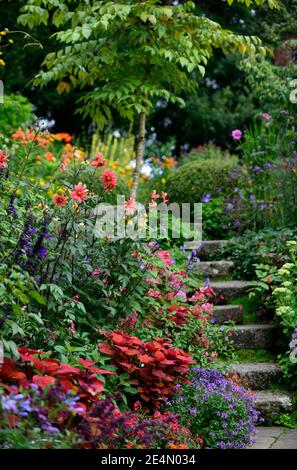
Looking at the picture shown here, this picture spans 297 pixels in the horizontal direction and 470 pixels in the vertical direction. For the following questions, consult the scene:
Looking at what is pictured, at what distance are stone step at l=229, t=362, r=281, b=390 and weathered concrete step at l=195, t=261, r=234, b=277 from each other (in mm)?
1595

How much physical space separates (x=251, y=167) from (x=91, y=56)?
2.85 meters

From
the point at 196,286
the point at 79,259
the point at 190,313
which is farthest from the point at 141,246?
the point at 196,286

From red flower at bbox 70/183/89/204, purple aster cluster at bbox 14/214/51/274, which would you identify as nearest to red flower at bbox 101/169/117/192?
red flower at bbox 70/183/89/204

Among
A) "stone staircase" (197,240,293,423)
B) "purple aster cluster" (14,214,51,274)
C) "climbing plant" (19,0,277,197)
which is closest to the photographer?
"purple aster cluster" (14,214,51,274)

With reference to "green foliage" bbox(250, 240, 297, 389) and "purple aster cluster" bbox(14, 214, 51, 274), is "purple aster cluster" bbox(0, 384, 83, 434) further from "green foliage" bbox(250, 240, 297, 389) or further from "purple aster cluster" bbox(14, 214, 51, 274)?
"green foliage" bbox(250, 240, 297, 389)

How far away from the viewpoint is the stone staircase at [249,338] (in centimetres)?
489

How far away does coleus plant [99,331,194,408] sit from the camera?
396 centimetres

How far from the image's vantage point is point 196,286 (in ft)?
18.4

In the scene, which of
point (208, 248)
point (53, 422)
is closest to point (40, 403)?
point (53, 422)

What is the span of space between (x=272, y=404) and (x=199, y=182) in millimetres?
4063

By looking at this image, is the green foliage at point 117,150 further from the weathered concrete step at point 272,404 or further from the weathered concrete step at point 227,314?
the weathered concrete step at point 272,404

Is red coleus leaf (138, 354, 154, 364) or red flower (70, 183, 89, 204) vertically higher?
red flower (70, 183, 89, 204)

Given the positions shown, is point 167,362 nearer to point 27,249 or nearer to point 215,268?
point 27,249
